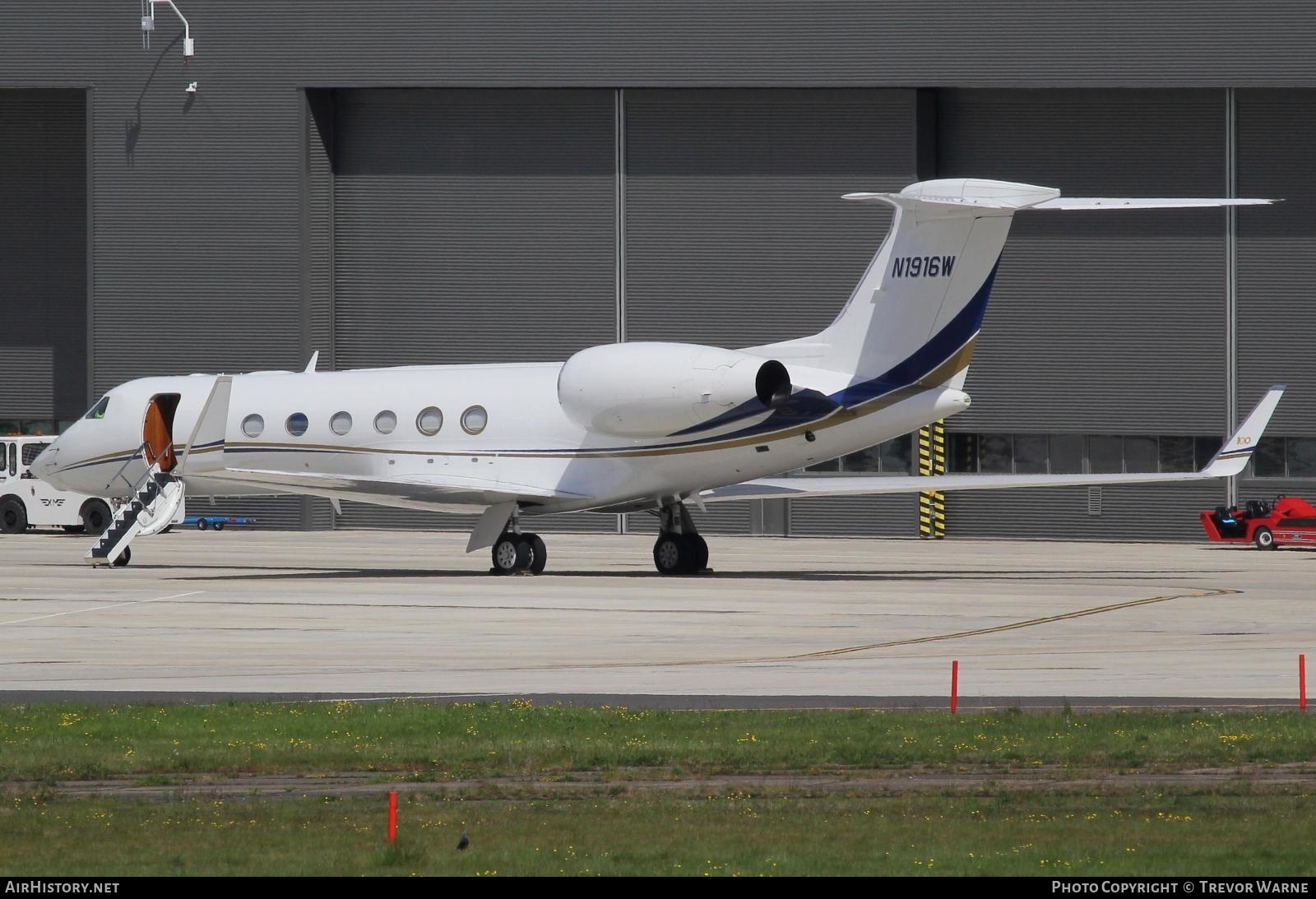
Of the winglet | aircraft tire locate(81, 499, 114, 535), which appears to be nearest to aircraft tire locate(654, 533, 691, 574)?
the winglet

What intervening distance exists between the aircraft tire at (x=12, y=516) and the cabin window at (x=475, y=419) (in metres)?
19.3

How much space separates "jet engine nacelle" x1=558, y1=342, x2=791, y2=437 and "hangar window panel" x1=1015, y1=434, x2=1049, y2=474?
21.0 m

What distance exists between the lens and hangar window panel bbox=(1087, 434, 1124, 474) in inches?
1844

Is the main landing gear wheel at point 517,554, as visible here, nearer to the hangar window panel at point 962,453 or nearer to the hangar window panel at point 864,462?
the hangar window panel at point 864,462

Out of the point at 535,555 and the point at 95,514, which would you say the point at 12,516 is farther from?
the point at 535,555

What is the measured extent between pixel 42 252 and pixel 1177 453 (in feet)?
109

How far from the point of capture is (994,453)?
4762 cm

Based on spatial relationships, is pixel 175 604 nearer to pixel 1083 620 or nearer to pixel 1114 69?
pixel 1083 620

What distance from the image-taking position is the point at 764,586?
2783 cm

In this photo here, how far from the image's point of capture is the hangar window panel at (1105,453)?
154 ft

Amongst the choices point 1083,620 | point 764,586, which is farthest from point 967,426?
point 1083,620

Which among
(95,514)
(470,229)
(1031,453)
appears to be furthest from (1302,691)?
(470,229)

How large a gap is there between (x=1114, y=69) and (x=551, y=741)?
36.8 metres

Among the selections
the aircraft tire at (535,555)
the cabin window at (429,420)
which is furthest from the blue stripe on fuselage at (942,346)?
the cabin window at (429,420)
